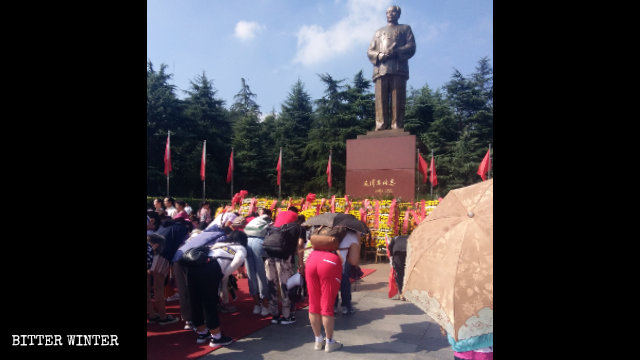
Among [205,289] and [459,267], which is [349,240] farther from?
[459,267]

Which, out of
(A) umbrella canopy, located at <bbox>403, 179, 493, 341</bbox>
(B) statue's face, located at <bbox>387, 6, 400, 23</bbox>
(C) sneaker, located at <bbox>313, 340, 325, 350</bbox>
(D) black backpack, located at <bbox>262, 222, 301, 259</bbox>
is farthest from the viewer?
(B) statue's face, located at <bbox>387, 6, 400, 23</bbox>

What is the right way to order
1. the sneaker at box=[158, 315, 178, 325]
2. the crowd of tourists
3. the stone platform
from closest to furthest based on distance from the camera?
the crowd of tourists → the sneaker at box=[158, 315, 178, 325] → the stone platform

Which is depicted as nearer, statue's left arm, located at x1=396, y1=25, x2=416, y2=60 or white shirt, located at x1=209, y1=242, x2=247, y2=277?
white shirt, located at x1=209, y1=242, x2=247, y2=277

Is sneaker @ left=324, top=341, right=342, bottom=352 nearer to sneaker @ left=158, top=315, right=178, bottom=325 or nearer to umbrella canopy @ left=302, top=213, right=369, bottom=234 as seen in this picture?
umbrella canopy @ left=302, top=213, right=369, bottom=234

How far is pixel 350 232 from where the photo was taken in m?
4.43

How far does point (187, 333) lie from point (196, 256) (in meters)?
1.36

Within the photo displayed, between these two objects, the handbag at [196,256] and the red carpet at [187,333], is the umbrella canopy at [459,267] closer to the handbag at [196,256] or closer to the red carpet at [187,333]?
the handbag at [196,256]

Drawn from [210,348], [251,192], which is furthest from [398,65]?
[251,192]

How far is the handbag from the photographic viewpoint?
373 cm

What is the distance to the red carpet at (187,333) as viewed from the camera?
3809 mm

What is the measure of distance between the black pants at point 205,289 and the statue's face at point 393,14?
1074cm

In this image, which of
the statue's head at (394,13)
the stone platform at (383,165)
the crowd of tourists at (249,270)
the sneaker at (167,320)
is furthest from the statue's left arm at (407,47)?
the sneaker at (167,320)

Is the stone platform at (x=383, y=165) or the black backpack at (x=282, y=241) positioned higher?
the stone platform at (x=383, y=165)

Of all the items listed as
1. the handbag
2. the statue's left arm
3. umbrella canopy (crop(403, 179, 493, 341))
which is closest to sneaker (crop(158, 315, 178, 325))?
the handbag
